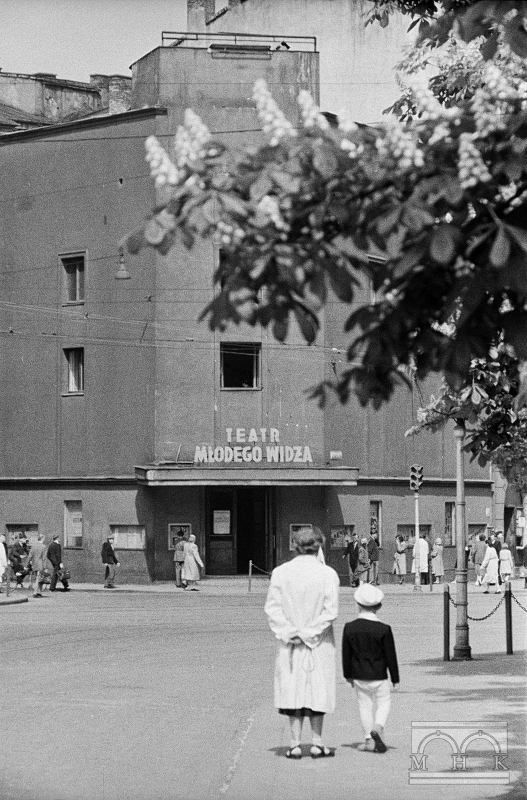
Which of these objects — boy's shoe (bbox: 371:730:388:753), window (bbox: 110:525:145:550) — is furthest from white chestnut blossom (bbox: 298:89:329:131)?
window (bbox: 110:525:145:550)

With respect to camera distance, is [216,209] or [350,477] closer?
[216,209]

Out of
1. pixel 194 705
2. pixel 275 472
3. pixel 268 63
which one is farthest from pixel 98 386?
pixel 194 705

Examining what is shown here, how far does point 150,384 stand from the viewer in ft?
149

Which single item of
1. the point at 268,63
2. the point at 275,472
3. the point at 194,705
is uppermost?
the point at 268,63

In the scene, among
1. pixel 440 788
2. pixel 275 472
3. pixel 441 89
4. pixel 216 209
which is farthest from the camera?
pixel 275 472

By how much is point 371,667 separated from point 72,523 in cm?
3601

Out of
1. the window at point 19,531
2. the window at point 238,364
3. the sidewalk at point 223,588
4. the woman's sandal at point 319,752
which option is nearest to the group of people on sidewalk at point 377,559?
the sidewalk at point 223,588

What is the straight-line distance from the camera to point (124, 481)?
45.5 meters

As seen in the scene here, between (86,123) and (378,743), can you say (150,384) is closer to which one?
(86,123)

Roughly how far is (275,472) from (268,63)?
12223 mm

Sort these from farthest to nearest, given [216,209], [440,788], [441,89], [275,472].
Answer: [275,472] < [441,89] < [440,788] < [216,209]

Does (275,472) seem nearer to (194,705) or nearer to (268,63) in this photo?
(268,63)

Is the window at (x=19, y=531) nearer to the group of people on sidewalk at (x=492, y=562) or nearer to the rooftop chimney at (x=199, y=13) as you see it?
the group of people on sidewalk at (x=492, y=562)

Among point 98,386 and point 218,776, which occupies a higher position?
point 98,386
